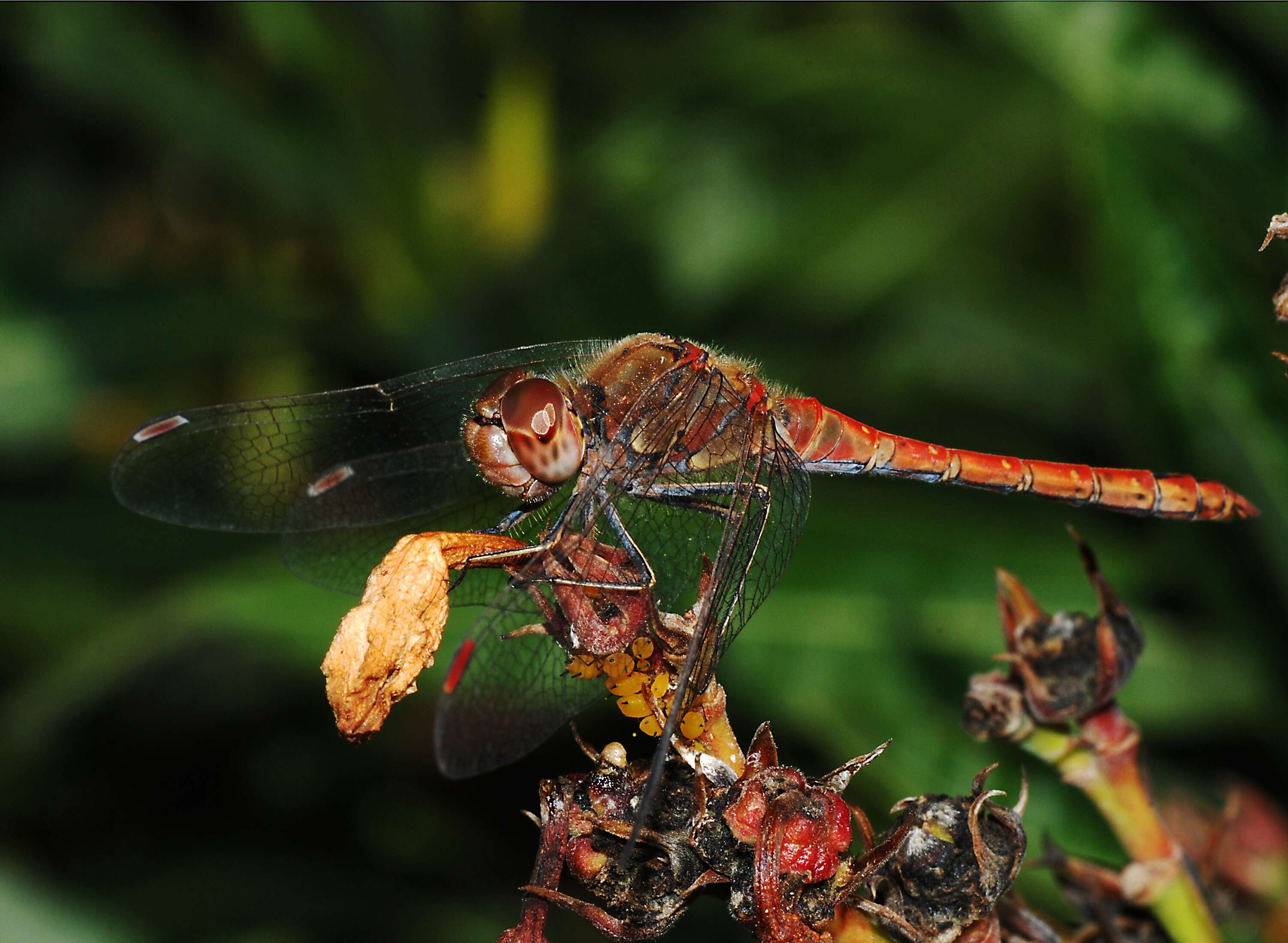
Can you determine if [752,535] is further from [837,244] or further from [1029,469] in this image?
[837,244]

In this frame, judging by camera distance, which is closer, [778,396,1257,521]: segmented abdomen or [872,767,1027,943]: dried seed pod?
[872,767,1027,943]: dried seed pod

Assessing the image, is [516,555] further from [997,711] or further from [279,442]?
[279,442]

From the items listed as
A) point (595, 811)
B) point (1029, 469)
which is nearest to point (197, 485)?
point (595, 811)

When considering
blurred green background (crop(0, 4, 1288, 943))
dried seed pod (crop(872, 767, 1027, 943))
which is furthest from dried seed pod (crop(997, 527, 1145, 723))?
blurred green background (crop(0, 4, 1288, 943))

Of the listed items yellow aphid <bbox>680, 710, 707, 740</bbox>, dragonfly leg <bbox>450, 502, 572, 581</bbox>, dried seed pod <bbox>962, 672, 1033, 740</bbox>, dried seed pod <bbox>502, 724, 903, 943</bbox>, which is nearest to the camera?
dried seed pod <bbox>502, 724, 903, 943</bbox>

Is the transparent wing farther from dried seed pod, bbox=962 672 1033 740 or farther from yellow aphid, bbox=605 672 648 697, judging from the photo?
dried seed pod, bbox=962 672 1033 740

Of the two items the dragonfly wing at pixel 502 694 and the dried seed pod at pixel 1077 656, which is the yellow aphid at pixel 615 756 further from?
the dried seed pod at pixel 1077 656

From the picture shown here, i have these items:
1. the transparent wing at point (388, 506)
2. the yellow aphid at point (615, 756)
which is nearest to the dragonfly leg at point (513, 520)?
the transparent wing at point (388, 506)
